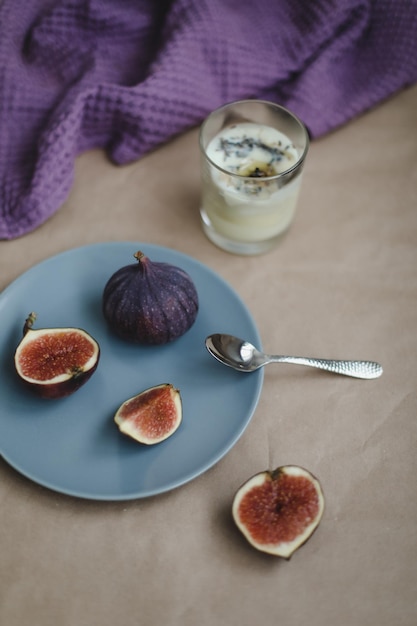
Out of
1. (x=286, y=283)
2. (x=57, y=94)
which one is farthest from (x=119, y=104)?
(x=286, y=283)

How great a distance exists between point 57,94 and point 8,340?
27.3 inches

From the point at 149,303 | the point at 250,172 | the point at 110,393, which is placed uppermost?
the point at 250,172

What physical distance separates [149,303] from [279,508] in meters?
0.44

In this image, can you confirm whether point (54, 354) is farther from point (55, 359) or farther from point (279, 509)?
point (279, 509)

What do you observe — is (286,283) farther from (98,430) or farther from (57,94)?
(57,94)

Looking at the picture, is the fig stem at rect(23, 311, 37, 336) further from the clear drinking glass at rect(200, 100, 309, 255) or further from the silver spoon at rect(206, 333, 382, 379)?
the clear drinking glass at rect(200, 100, 309, 255)

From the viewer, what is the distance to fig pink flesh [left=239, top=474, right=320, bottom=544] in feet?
3.58

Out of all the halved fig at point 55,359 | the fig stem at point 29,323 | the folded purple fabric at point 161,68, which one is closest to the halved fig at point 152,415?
the halved fig at point 55,359

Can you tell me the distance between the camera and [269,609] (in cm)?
106

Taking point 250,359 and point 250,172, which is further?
point 250,172

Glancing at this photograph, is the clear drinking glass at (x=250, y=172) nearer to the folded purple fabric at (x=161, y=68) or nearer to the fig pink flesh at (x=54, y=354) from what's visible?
the folded purple fabric at (x=161, y=68)

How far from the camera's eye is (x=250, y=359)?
1259mm

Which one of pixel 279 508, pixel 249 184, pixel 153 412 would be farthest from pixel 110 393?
pixel 249 184

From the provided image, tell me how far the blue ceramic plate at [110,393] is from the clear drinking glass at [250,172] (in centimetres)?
→ 14
